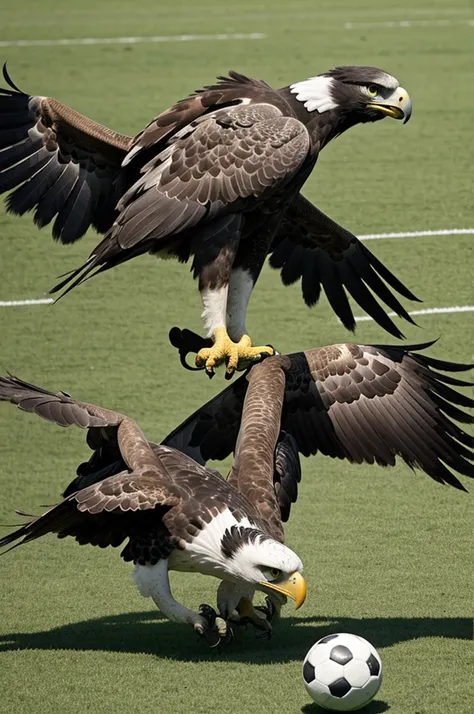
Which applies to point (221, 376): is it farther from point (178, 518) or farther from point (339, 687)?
point (339, 687)

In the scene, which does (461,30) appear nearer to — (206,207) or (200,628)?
(206,207)

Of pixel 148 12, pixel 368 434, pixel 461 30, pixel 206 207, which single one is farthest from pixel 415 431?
pixel 148 12

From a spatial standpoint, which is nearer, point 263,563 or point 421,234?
point 263,563

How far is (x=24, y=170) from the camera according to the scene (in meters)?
7.21

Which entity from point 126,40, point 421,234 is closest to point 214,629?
point 421,234

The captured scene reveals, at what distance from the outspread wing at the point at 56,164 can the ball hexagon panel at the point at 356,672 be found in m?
2.94

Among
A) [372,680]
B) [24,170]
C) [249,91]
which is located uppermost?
[249,91]

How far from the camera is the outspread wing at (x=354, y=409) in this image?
6648mm

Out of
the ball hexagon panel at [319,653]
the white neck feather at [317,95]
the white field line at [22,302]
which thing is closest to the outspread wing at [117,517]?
the ball hexagon panel at [319,653]

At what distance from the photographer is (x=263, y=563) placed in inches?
216

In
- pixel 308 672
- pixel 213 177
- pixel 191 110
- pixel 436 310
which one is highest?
pixel 191 110

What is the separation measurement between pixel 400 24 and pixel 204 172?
11016 millimetres

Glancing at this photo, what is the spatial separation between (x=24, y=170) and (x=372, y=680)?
3.30 meters

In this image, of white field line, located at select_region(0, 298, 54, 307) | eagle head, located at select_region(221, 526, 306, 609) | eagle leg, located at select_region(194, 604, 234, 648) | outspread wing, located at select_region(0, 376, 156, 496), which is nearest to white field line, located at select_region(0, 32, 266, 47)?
white field line, located at select_region(0, 298, 54, 307)
